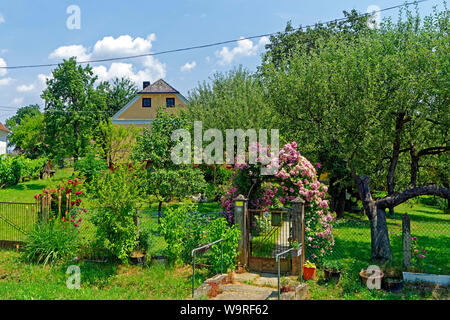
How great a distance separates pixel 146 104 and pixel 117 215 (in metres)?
27.1

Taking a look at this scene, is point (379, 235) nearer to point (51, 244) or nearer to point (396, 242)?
point (396, 242)

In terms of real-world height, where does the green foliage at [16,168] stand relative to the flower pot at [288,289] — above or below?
above

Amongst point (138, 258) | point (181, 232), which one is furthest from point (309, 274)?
point (138, 258)

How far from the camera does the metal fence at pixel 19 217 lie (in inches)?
436

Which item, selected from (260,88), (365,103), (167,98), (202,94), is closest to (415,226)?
(365,103)

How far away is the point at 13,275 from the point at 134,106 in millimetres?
27567

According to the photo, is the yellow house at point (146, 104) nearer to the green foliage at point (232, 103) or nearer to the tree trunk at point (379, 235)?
the green foliage at point (232, 103)

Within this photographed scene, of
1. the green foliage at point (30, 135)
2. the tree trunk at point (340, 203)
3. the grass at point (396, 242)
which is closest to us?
the grass at point (396, 242)

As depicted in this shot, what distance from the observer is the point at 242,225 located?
9.26 meters

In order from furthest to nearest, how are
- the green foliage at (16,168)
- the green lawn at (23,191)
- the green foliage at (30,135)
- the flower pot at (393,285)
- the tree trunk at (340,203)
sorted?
the green foliage at (30,135) → the green foliage at (16,168) → the green lawn at (23,191) → the tree trunk at (340,203) → the flower pot at (393,285)

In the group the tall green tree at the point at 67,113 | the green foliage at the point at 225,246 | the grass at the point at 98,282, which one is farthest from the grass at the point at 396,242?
the tall green tree at the point at 67,113

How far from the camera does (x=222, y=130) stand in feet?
68.8

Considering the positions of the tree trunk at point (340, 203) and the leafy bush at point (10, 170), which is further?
the leafy bush at point (10, 170)

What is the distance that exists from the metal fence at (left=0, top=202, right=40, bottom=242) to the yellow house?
23686 mm
